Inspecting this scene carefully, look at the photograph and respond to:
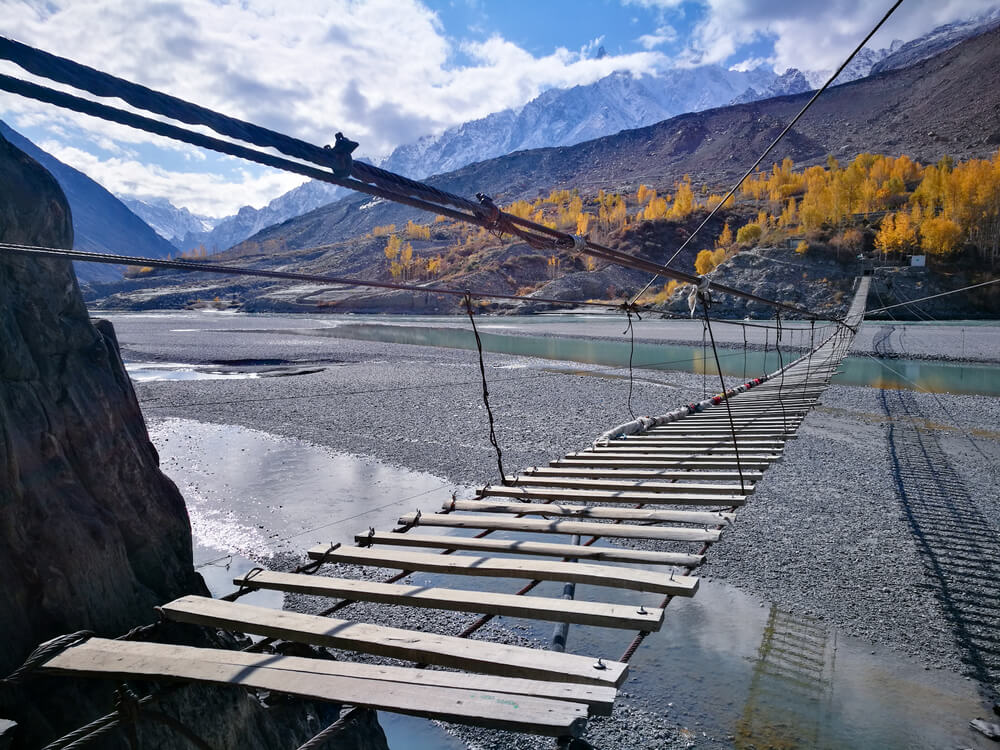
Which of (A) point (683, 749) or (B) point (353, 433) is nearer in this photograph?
(A) point (683, 749)

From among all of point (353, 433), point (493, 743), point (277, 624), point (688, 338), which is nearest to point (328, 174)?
point (277, 624)

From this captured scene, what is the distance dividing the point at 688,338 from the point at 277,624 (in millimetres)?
46666

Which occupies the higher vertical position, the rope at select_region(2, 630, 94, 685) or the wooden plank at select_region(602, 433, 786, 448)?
the wooden plank at select_region(602, 433, 786, 448)

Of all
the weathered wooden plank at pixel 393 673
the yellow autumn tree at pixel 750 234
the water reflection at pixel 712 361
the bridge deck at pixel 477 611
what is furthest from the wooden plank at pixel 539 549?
the yellow autumn tree at pixel 750 234

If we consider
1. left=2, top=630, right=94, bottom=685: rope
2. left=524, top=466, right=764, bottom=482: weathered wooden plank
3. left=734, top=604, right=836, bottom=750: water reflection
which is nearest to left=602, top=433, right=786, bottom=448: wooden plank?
left=524, top=466, right=764, bottom=482: weathered wooden plank

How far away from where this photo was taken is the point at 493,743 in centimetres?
552

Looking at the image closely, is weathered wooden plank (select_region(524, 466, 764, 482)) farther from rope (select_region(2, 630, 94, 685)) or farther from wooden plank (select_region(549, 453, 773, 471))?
rope (select_region(2, 630, 94, 685))

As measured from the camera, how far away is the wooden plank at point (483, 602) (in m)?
2.73

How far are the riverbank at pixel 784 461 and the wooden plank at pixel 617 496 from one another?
247cm

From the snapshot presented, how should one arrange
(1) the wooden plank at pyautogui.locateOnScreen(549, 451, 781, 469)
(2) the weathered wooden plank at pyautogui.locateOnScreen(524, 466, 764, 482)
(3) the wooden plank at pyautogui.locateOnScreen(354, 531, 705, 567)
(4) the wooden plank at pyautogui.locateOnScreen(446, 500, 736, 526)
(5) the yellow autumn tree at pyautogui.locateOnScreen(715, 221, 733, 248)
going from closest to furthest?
(3) the wooden plank at pyautogui.locateOnScreen(354, 531, 705, 567) → (4) the wooden plank at pyautogui.locateOnScreen(446, 500, 736, 526) → (2) the weathered wooden plank at pyautogui.locateOnScreen(524, 466, 764, 482) → (1) the wooden plank at pyautogui.locateOnScreen(549, 451, 781, 469) → (5) the yellow autumn tree at pyautogui.locateOnScreen(715, 221, 733, 248)

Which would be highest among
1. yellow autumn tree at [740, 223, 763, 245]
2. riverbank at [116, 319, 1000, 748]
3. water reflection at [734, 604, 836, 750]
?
yellow autumn tree at [740, 223, 763, 245]

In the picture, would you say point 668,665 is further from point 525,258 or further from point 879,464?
point 525,258

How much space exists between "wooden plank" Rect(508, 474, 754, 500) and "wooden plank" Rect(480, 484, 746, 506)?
10 cm

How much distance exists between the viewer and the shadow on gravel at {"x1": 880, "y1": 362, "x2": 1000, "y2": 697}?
655 cm
